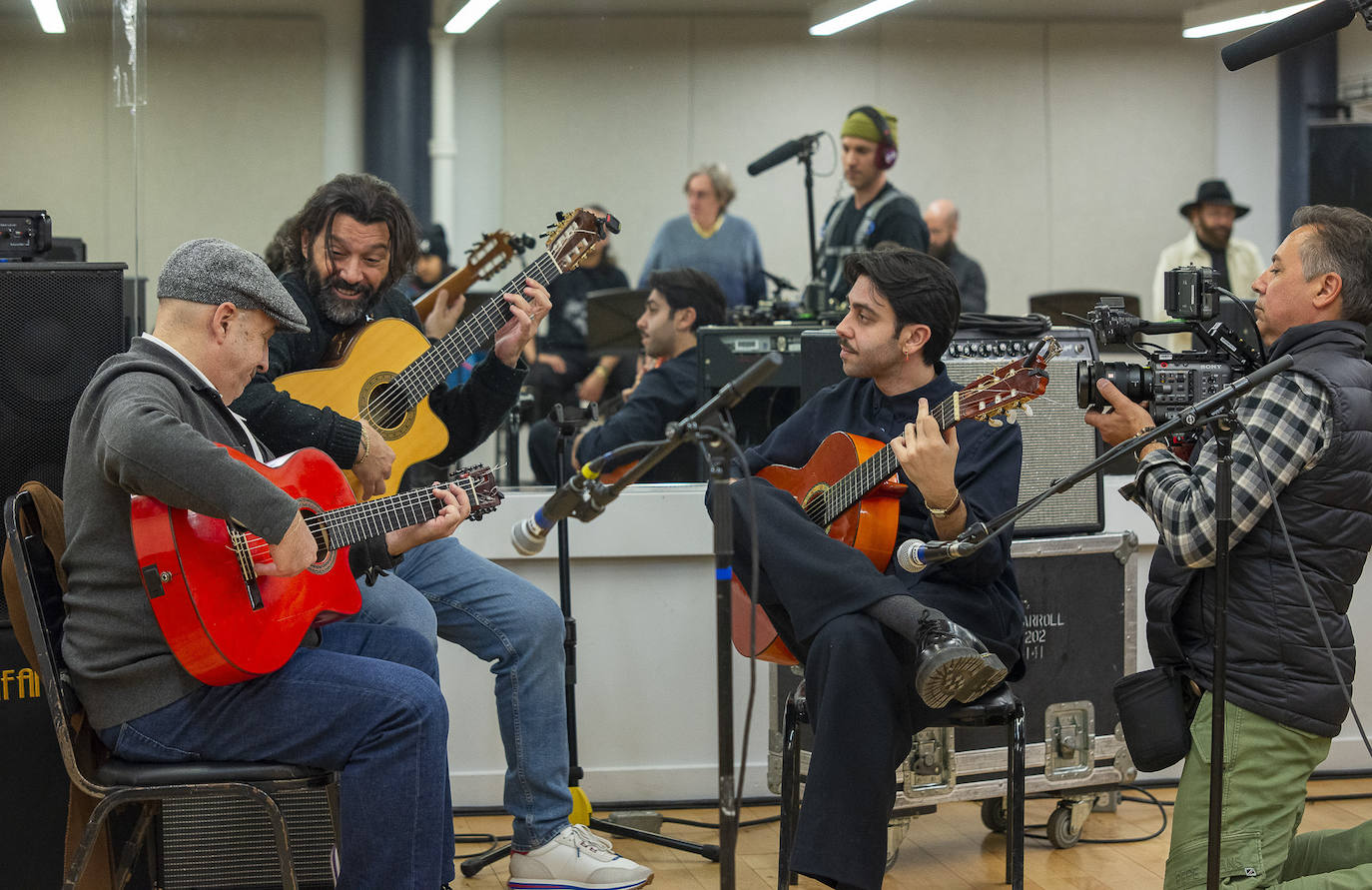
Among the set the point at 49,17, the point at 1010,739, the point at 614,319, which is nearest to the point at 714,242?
the point at 614,319

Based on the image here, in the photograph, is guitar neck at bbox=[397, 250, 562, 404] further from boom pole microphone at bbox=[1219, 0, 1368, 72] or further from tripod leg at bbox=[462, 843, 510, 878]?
boom pole microphone at bbox=[1219, 0, 1368, 72]

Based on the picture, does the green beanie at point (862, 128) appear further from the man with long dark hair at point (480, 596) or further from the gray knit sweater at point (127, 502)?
Answer: the gray knit sweater at point (127, 502)

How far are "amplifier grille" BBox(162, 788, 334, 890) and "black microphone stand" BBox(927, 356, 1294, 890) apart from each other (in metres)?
1.49

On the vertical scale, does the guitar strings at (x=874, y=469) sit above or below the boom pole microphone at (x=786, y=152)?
below

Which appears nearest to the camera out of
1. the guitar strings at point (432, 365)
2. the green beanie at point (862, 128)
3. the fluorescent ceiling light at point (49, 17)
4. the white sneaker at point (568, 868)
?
the white sneaker at point (568, 868)

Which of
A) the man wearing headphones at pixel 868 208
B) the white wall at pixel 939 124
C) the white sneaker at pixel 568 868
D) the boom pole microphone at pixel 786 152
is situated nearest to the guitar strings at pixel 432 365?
the white sneaker at pixel 568 868

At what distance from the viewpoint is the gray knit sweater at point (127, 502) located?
214 cm

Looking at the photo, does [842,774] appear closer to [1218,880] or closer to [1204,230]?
[1218,880]

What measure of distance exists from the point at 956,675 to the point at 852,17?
7173 mm

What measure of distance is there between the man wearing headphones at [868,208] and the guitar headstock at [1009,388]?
2.45 m

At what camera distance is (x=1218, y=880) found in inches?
86.7

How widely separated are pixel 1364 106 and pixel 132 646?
344 inches

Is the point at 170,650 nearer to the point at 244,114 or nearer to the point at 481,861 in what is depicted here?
the point at 481,861

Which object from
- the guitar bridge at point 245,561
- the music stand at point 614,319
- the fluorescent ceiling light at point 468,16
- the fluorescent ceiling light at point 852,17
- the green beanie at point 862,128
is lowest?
the guitar bridge at point 245,561
